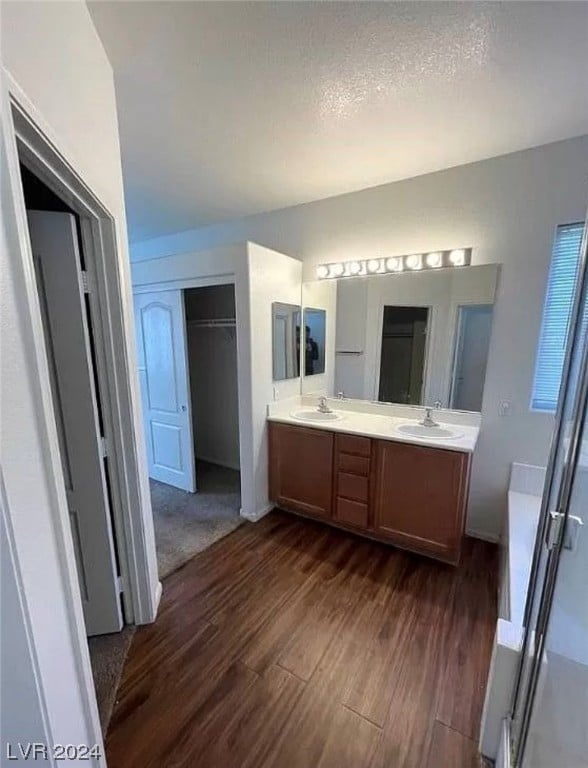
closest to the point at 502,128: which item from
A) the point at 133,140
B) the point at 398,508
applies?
the point at 133,140

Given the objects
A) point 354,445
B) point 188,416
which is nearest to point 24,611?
point 354,445

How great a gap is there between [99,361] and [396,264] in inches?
88.5

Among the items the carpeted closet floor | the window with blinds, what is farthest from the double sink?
the carpeted closet floor

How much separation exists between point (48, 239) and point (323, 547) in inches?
97.8

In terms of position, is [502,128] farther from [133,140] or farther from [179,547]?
[179,547]

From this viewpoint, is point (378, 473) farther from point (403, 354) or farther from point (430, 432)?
point (403, 354)

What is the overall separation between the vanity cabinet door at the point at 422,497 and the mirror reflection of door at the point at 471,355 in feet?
2.03

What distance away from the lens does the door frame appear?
2.39 ft

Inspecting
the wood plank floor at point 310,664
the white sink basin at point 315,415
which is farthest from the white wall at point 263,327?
the wood plank floor at point 310,664

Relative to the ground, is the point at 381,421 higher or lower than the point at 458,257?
lower

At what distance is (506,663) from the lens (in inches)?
45.8

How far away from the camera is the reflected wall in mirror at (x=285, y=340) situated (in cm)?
282

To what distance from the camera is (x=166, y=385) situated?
3.17 meters

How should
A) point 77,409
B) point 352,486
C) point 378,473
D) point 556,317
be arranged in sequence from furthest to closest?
point 352,486 → point 378,473 → point 556,317 → point 77,409
